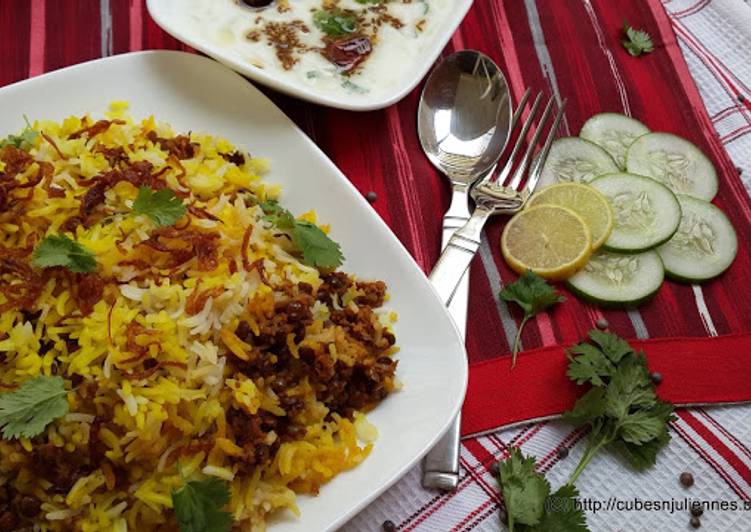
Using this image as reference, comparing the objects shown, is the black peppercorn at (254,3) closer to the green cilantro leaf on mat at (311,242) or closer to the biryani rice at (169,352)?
the biryani rice at (169,352)

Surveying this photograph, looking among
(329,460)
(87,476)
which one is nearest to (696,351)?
(329,460)

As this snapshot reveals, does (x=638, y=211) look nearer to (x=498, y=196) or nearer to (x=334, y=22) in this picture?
Answer: (x=498, y=196)

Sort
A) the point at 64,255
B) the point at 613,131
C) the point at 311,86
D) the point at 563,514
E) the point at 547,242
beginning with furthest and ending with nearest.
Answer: the point at 613,131, the point at 311,86, the point at 547,242, the point at 563,514, the point at 64,255

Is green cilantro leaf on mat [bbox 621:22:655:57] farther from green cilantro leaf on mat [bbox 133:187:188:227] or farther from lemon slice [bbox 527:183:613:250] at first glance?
green cilantro leaf on mat [bbox 133:187:188:227]

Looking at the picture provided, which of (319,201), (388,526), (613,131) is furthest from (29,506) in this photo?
(613,131)

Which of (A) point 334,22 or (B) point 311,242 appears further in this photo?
(A) point 334,22

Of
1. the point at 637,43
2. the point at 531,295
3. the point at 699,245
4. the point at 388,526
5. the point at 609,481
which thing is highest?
the point at 637,43
